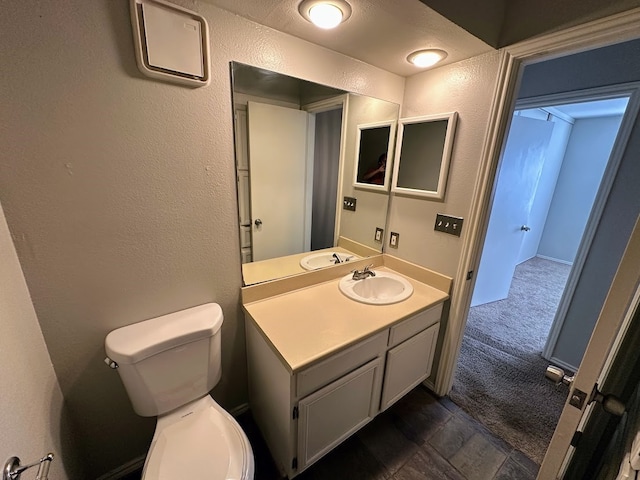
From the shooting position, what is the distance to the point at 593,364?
2.10 ft

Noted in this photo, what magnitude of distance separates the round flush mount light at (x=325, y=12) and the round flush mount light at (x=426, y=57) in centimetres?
51

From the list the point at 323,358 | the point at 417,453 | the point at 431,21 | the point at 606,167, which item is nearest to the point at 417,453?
the point at 417,453

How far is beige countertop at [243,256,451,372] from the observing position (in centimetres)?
106

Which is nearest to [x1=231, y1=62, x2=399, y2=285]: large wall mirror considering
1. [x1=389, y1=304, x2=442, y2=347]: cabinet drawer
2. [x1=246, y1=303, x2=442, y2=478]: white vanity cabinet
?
[x1=246, y1=303, x2=442, y2=478]: white vanity cabinet

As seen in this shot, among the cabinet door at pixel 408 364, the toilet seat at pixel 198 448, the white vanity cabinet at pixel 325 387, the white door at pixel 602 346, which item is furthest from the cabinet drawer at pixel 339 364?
the white door at pixel 602 346

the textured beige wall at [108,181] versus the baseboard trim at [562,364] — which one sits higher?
the textured beige wall at [108,181]

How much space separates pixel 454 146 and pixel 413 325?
105 cm

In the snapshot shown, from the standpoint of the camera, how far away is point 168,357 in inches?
41.6

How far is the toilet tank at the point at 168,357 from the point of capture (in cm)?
99

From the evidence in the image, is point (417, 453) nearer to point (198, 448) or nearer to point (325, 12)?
point (198, 448)

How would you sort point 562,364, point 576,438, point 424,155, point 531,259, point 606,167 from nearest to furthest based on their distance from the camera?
point 576,438, point 424,155, point 606,167, point 562,364, point 531,259

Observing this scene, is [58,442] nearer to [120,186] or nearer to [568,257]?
[120,186]

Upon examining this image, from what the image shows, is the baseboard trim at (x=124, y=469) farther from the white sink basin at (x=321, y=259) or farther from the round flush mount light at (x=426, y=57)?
the round flush mount light at (x=426, y=57)

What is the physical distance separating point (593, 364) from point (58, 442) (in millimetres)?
1719
